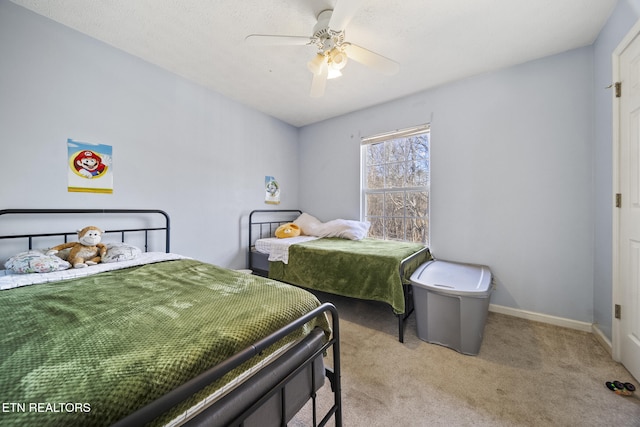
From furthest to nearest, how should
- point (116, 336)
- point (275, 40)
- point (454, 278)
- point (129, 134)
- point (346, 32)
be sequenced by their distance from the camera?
point (129, 134), point (454, 278), point (346, 32), point (275, 40), point (116, 336)

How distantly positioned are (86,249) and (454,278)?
280 cm

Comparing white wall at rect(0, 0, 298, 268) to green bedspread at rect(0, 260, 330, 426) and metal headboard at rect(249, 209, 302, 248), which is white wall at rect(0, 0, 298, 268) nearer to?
metal headboard at rect(249, 209, 302, 248)

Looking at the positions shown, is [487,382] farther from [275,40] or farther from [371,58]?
[275,40]

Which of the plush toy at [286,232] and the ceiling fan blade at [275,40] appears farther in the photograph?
the plush toy at [286,232]

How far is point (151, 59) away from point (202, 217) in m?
1.58

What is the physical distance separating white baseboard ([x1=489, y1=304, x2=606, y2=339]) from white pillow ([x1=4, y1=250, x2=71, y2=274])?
356 cm

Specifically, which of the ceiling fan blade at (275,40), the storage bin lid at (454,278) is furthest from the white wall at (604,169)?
the ceiling fan blade at (275,40)

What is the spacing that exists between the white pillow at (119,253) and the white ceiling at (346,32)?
1680 mm

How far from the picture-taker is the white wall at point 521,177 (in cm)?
203

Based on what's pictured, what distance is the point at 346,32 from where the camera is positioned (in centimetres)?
188

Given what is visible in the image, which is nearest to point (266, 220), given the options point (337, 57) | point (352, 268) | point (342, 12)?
point (352, 268)

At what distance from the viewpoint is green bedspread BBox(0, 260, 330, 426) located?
508mm

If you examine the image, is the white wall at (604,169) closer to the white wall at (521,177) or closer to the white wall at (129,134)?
the white wall at (521,177)

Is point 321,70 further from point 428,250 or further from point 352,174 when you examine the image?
point 428,250
